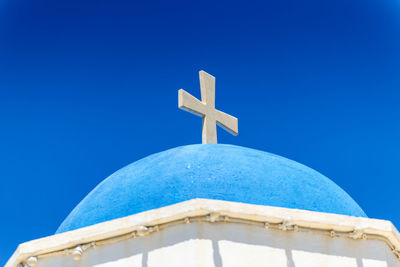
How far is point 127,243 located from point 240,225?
992mm

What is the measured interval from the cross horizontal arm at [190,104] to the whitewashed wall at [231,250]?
315 cm

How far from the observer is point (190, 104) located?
8.13 m

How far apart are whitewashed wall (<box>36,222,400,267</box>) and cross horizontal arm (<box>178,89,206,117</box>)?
315 cm

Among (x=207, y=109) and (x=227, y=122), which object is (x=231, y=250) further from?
(x=227, y=122)

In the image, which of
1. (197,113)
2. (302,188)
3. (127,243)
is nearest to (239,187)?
(302,188)

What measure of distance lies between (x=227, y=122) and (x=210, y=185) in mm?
2979

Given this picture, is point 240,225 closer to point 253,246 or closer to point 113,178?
point 253,246

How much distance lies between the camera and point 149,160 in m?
6.89

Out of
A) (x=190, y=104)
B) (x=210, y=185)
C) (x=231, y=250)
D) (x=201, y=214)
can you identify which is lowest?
(x=231, y=250)

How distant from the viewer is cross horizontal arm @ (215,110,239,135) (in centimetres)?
860

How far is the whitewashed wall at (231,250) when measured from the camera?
4.98 m

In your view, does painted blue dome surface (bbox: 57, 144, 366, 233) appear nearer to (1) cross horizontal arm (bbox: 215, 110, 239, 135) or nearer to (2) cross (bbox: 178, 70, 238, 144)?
(2) cross (bbox: 178, 70, 238, 144)

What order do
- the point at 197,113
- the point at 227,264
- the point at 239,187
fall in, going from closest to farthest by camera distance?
1. the point at 227,264
2. the point at 239,187
3. the point at 197,113

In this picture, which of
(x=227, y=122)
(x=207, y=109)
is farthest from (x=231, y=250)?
(x=227, y=122)
